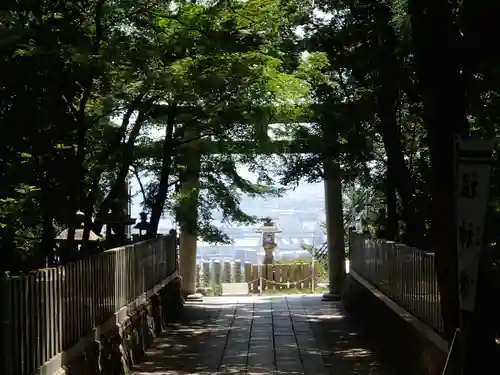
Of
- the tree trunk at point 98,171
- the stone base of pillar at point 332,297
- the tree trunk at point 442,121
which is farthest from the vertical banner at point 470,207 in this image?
the stone base of pillar at point 332,297

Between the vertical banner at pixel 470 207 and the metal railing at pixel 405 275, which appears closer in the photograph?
the vertical banner at pixel 470 207

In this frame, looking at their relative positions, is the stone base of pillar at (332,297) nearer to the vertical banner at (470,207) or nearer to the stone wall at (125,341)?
the stone wall at (125,341)

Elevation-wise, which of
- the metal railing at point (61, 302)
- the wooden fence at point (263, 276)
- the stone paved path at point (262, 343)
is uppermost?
the metal railing at point (61, 302)

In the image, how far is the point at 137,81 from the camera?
33.0 ft

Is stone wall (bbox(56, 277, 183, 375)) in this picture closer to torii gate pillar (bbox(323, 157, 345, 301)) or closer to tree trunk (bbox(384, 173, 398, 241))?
tree trunk (bbox(384, 173, 398, 241))

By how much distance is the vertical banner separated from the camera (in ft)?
18.7

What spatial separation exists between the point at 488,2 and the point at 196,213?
32.7 feet

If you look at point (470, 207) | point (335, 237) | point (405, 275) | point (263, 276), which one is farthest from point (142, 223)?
point (470, 207)

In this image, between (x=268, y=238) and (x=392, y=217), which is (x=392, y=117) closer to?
(x=392, y=217)

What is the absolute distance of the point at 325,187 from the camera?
1942 centimetres

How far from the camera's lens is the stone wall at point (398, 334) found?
8016 mm

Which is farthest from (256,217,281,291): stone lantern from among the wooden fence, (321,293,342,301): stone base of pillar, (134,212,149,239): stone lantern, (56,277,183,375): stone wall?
(134,212,149,239): stone lantern

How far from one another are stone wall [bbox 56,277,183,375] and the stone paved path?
228mm

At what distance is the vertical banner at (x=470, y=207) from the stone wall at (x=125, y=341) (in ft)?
11.6
